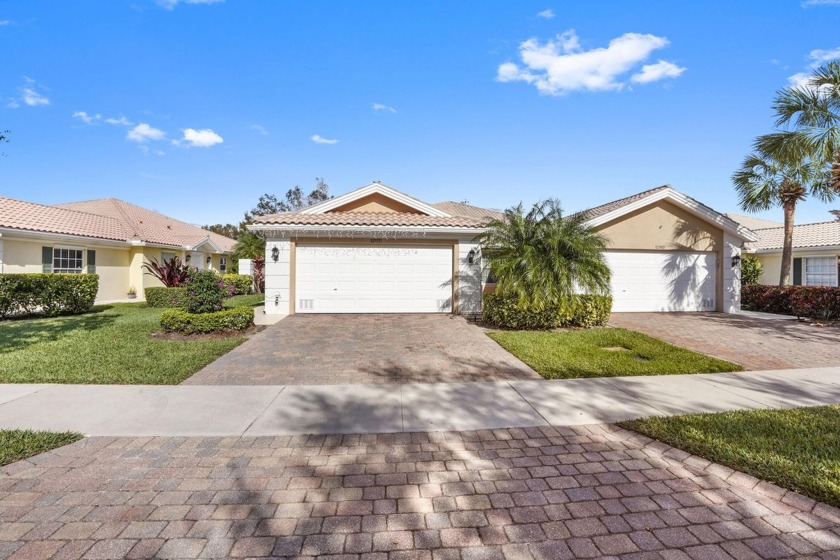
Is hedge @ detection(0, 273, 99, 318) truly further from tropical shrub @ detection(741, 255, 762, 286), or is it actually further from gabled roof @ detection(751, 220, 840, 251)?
tropical shrub @ detection(741, 255, 762, 286)

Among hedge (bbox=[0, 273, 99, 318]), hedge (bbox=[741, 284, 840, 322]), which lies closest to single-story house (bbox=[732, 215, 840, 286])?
hedge (bbox=[741, 284, 840, 322])

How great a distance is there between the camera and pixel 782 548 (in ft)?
7.38

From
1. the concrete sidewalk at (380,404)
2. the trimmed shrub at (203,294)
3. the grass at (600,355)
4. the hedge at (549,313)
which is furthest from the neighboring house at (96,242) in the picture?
the grass at (600,355)

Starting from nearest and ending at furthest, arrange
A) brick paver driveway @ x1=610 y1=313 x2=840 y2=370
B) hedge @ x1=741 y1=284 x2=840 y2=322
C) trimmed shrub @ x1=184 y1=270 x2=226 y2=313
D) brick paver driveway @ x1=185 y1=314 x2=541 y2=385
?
brick paver driveway @ x1=185 y1=314 x2=541 y2=385, brick paver driveway @ x1=610 y1=313 x2=840 y2=370, trimmed shrub @ x1=184 y1=270 x2=226 y2=313, hedge @ x1=741 y1=284 x2=840 y2=322

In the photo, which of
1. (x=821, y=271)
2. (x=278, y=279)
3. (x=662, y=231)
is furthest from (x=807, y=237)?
(x=278, y=279)

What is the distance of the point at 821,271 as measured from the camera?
16.7m

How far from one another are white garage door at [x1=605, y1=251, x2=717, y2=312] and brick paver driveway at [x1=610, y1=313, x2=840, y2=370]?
60cm

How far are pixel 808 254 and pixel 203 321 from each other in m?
24.8

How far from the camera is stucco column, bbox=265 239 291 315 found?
12.0 meters

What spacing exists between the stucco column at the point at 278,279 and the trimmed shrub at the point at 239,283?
8.80 m

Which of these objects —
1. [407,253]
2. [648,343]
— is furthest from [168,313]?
[648,343]

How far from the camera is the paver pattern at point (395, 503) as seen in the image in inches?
88.7

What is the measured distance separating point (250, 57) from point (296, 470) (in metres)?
13.0

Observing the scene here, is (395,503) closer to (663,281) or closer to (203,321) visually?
(203,321)
